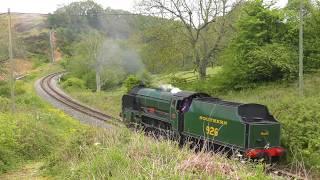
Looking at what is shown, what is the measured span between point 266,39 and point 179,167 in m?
24.4

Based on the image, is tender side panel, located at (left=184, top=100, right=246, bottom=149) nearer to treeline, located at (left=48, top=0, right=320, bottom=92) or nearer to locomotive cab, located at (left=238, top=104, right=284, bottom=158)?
locomotive cab, located at (left=238, top=104, right=284, bottom=158)

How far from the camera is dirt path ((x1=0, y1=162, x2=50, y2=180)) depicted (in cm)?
1173

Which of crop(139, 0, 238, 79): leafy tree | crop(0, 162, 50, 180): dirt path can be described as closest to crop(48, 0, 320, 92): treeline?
crop(139, 0, 238, 79): leafy tree

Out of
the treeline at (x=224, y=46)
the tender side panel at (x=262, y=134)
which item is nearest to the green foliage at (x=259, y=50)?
the treeline at (x=224, y=46)

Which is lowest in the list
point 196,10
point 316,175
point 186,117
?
point 316,175

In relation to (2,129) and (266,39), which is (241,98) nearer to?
(266,39)

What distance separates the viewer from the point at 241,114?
1592 centimetres

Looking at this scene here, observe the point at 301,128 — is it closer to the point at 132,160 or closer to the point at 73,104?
the point at 132,160

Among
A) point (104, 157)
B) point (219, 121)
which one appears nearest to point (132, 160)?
point (104, 157)

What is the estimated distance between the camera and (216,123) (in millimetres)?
16797

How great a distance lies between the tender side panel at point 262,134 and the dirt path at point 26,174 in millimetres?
7000

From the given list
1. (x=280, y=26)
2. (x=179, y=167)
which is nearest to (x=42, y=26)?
(x=280, y=26)

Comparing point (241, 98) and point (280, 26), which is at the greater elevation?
point (280, 26)

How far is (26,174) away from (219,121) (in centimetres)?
727
